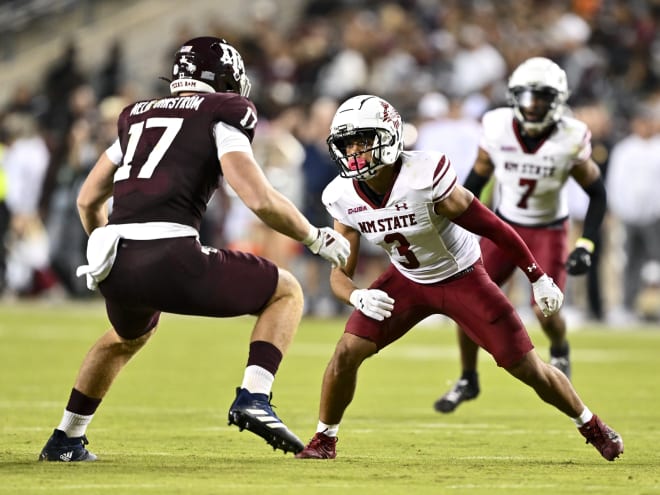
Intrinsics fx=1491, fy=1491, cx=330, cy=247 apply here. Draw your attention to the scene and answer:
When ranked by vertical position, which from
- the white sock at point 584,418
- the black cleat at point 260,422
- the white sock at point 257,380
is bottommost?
the white sock at point 584,418

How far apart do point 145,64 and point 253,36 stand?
2568 millimetres

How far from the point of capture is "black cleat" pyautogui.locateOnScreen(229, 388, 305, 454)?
6121 mm

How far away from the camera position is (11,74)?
23.0 metres

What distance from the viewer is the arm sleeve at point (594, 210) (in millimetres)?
8812

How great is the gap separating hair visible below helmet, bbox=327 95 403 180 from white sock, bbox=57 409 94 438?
1610 millimetres

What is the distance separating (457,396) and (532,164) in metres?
1.52

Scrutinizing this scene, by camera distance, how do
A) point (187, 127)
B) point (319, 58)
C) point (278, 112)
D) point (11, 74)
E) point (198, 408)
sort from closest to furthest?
point (187, 127)
point (198, 408)
point (278, 112)
point (319, 58)
point (11, 74)

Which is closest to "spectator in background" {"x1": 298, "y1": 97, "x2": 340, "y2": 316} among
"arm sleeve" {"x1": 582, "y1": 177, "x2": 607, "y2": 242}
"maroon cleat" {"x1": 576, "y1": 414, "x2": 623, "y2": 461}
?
"arm sleeve" {"x1": 582, "y1": 177, "x2": 607, "y2": 242}

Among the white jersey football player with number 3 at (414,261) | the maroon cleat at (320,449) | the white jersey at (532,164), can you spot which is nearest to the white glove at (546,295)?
the white jersey football player with number 3 at (414,261)

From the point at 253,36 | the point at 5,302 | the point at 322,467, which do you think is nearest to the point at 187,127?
the point at 322,467

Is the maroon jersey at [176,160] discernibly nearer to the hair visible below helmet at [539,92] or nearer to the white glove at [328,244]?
the white glove at [328,244]

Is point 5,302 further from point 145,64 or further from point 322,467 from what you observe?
point 322,467

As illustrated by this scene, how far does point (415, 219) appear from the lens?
6816 millimetres

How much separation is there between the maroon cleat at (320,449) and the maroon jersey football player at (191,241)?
1.36ft
